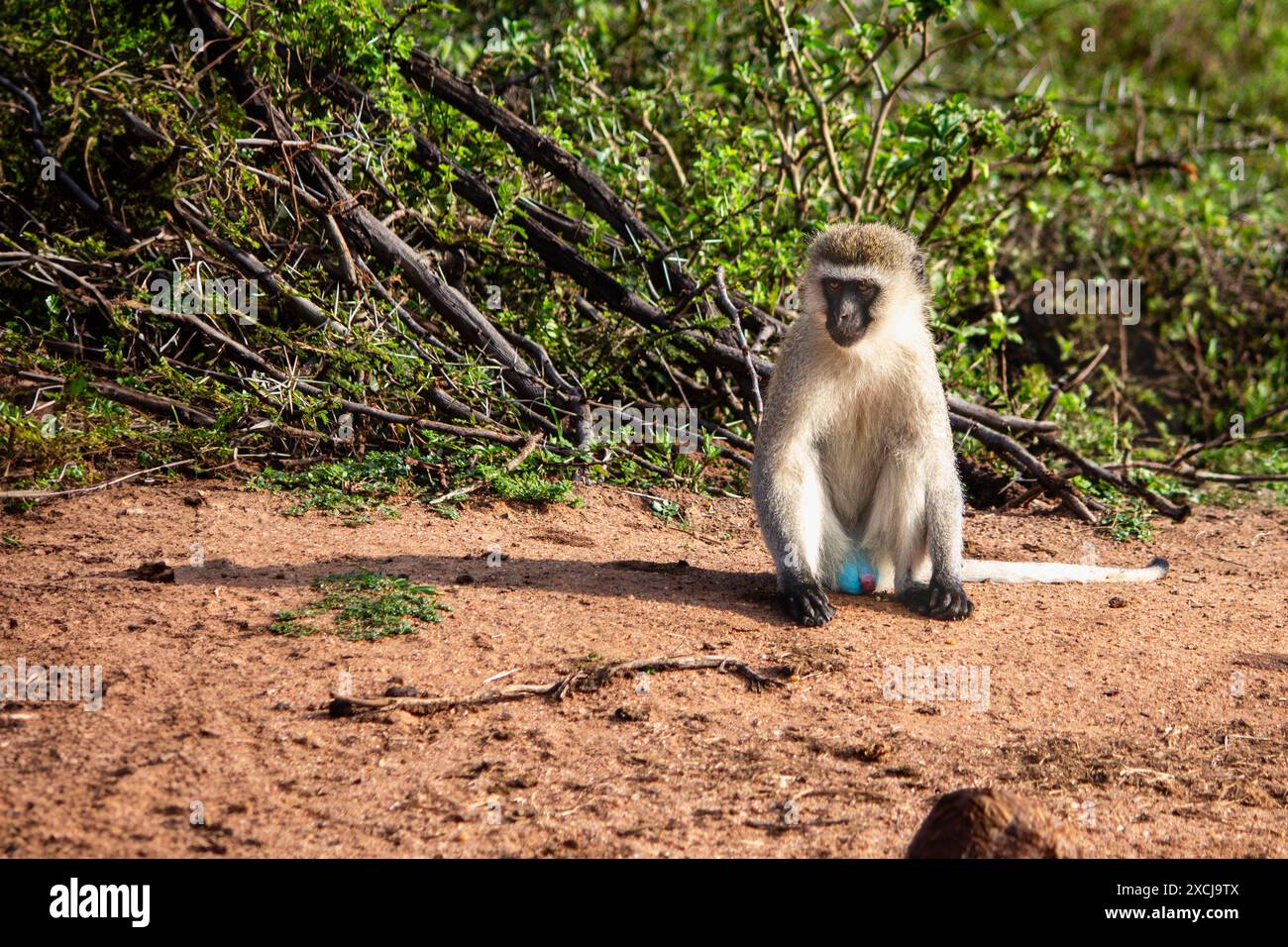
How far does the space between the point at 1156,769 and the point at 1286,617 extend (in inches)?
81.2

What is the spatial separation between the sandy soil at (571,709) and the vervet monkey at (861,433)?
278mm

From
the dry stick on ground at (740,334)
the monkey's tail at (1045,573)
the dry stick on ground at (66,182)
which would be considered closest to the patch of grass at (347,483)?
the dry stick on ground at (66,182)

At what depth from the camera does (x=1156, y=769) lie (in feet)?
13.4

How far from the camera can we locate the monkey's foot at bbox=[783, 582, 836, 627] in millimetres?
5227

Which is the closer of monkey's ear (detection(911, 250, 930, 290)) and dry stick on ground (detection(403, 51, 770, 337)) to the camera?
monkey's ear (detection(911, 250, 930, 290))

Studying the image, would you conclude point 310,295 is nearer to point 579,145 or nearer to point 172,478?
point 172,478

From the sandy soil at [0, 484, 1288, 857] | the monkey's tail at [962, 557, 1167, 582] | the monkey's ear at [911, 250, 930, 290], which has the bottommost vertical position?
the sandy soil at [0, 484, 1288, 857]

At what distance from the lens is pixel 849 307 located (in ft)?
17.6

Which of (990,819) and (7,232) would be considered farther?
(7,232)

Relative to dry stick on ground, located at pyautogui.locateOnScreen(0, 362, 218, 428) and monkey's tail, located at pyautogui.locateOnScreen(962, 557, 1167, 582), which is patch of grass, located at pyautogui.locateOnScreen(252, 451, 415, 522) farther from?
monkey's tail, located at pyautogui.locateOnScreen(962, 557, 1167, 582)

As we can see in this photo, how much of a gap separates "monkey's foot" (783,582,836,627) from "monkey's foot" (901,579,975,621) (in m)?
0.45

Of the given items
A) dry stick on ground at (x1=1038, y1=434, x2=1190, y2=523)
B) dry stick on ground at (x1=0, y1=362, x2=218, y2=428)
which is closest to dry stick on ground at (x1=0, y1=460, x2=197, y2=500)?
dry stick on ground at (x1=0, y1=362, x2=218, y2=428)

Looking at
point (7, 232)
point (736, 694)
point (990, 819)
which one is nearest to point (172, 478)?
point (7, 232)
